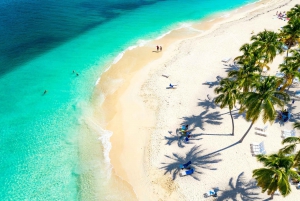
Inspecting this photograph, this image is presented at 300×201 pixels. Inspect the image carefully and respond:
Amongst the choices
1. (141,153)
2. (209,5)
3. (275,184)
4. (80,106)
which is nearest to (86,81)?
(80,106)

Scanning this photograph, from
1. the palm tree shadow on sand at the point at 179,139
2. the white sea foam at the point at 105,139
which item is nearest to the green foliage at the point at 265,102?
the palm tree shadow on sand at the point at 179,139

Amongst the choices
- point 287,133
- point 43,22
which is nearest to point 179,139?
point 287,133

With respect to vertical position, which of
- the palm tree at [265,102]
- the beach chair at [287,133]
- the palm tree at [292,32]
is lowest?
the beach chair at [287,133]

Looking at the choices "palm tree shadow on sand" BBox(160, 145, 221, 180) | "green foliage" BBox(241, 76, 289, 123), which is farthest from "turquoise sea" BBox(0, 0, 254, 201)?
A: "green foliage" BBox(241, 76, 289, 123)

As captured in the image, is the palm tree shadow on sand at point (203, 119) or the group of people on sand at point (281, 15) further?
the group of people on sand at point (281, 15)

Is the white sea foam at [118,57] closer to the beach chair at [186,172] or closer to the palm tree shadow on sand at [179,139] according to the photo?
the palm tree shadow on sand at [179,139]

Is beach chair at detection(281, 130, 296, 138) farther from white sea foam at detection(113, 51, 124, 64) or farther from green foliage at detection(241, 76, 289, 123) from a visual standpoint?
white sea foam at detection(113, 51, 124, 64)
